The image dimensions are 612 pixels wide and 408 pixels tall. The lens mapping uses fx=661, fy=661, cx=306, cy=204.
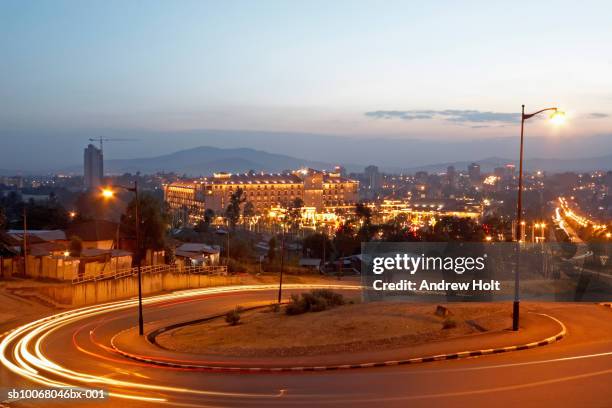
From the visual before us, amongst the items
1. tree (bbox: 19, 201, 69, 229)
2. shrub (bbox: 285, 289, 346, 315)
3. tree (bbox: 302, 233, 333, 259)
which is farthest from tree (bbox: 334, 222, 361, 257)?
shrub (bbox: 285, 289, 346, 315)

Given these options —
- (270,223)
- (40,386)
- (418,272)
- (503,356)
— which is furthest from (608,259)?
(270,223)

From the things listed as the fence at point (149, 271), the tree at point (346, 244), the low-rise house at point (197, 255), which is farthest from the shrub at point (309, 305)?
the tree at point (346, 244)

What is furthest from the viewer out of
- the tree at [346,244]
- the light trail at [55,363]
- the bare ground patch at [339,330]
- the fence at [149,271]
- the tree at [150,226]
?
the tree at [346,244]

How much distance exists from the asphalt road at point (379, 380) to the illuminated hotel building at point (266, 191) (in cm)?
14573

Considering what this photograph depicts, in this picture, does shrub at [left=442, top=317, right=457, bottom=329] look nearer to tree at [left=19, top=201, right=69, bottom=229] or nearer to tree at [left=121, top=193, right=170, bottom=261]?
tree at [left=121, top=193, right=170, bottom=261]

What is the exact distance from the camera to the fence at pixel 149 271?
38.6 m

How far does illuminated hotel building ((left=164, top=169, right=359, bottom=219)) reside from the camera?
171 meters

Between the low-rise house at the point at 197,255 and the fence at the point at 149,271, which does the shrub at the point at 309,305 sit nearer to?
the fence at the point at 149,271

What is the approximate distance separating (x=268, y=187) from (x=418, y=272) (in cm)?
15174

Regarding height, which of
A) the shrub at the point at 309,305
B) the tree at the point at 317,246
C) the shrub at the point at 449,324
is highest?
the shrub at the point at 449,324

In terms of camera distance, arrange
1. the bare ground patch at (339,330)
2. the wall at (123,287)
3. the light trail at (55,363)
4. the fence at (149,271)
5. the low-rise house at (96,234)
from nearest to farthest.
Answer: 1. the light trail at (55,363)
2. the bare ground patch at (339,330)
3. the wall at (123,287)
4. the fence at (149,271)
5. the low-rise house at (96,234)

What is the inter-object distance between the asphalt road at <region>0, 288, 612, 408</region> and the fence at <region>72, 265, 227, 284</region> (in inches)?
701

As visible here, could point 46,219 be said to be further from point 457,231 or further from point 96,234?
point 457,231

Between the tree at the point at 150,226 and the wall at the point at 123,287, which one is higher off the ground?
the tree at the point at 150,226
